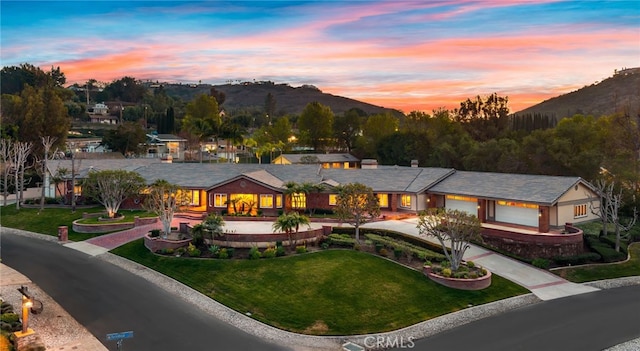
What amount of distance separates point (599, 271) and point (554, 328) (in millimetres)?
11917

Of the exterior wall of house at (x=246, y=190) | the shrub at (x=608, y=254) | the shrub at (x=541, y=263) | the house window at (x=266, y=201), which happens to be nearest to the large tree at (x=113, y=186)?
the exterior wall of house at (x=246, y=190)

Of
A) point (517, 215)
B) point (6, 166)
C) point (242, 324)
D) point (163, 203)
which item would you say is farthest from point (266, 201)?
point (6, 166)

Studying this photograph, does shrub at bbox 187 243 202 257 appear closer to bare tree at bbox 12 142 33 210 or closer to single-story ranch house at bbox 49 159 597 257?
single-story ranch house at bbox 49 159 597 257

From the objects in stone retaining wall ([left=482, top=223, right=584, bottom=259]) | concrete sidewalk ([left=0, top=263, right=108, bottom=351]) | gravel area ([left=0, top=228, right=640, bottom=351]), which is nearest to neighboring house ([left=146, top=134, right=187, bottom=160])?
concrete sidewalk ([left=0, top=263, right=108, bottom=351])

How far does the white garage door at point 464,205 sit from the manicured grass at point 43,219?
104 feet

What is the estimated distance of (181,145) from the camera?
341ft

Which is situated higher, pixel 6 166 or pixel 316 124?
pixel 316 124

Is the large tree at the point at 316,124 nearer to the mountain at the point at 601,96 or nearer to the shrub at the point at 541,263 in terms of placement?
the mountain at the point at 601,96

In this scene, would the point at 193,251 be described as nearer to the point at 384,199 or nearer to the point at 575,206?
the point at 384,199

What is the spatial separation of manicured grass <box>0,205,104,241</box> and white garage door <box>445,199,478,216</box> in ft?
104

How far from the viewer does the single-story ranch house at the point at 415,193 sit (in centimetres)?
3747

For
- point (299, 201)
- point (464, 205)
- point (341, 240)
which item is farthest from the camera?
point (299, 201)

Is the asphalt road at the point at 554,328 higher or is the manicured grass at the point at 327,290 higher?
the manicured grass at the point at 327,290

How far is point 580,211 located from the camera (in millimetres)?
40031
